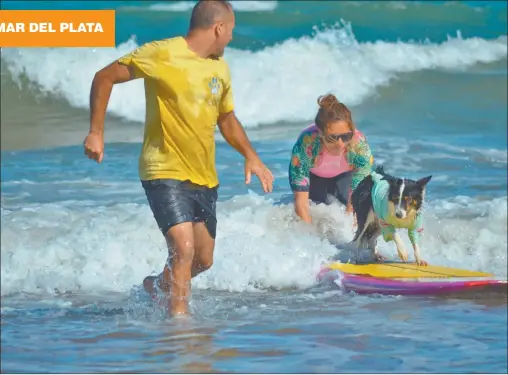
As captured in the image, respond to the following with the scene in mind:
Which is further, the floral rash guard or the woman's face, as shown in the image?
the floral rash guard

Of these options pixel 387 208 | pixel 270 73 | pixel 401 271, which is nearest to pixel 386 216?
pixel 387 208

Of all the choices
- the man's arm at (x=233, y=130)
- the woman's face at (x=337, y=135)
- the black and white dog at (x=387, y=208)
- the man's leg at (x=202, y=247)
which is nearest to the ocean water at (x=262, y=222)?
the man's leg at (x=202, y=247)

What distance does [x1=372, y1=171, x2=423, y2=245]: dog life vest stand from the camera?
795cm

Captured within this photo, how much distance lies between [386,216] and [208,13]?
2520mm

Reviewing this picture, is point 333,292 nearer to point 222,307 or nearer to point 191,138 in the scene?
point 222,307

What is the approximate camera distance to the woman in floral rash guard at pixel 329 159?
821 centimetres

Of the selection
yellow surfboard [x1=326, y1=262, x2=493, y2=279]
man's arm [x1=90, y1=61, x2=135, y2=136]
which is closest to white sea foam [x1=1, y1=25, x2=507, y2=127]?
yellow surfboard [x1=326, y1=262, x2=493, y2=279]

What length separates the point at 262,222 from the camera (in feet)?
31.5

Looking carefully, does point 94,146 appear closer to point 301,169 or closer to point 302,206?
point 301,169

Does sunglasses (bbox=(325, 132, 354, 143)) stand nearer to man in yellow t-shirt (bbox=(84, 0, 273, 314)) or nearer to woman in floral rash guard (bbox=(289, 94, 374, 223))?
woman in floral rash guard (bbox=(289, 94, 374, 223))

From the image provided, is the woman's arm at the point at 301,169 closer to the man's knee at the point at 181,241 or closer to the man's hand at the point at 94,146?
the man's knee at the point at 181,241

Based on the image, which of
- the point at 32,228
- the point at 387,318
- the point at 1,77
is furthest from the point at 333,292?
the point at 1,77

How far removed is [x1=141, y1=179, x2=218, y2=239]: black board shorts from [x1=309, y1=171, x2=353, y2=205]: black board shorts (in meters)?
2.63

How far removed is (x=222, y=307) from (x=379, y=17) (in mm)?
17777
